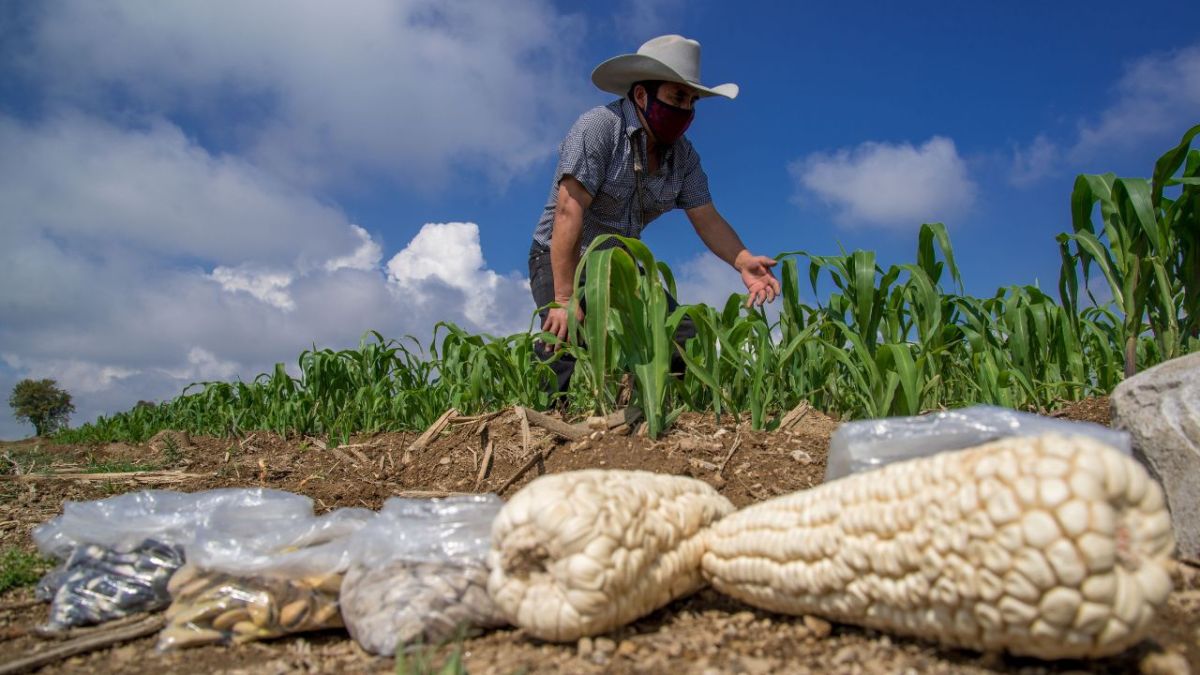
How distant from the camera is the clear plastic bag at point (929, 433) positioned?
63.1 inches

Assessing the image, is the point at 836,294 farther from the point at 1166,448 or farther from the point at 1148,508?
the point at 1148,508

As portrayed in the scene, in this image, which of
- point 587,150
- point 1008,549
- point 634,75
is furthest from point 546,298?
point 1008,549

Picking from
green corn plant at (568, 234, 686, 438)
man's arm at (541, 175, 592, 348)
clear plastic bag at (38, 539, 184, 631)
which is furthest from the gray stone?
clear plastic bag at (38, 539, 184, 631)

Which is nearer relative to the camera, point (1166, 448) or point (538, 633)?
point (538, 633)

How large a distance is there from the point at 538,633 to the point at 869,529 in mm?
680

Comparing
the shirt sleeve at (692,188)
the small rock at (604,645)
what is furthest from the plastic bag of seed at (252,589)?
the shirt sleeve at (692,188)

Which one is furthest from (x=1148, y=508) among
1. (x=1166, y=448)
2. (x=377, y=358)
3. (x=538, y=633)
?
→ (x=377, y=358)

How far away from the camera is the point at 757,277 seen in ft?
12.4

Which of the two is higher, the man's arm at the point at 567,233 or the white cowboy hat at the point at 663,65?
the white cowboy hat at the point at 663,65

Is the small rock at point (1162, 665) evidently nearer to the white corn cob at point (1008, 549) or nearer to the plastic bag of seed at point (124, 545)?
the white corn cob at point (1008, 549)

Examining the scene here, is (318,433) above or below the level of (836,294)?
below

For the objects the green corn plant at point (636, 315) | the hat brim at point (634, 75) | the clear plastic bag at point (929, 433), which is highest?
the hat brim at point (634, 75)

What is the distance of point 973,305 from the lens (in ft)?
10.9

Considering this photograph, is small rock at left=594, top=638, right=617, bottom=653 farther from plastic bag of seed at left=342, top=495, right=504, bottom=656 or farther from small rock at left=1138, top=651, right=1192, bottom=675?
small rock at left=1138, top=651, right=1192, bottom=675
